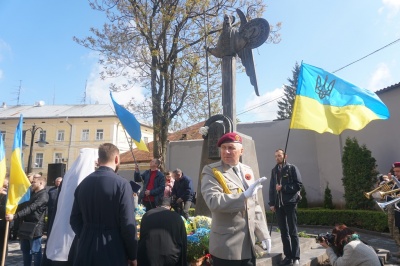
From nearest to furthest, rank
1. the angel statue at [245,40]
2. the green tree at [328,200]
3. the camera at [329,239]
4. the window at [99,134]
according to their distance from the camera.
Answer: the camera at [329,239] < the angel statue at [245,40] < the green tree at [328,200] < the window at [99,134]

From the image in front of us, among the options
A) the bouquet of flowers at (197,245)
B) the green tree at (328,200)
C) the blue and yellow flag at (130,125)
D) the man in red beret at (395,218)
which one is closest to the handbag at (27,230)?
the bouquet of flowers at (197,245)

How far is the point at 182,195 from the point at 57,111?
40.4 meters

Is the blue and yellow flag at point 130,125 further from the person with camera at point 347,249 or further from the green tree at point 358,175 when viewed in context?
the green tree at point 358,175

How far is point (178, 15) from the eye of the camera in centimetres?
1516

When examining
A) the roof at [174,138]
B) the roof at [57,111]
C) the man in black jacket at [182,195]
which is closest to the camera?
the man in black jacket at [182,195]

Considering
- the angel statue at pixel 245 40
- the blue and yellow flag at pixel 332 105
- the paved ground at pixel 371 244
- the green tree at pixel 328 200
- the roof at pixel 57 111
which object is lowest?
the paved ground at pixel 371 244

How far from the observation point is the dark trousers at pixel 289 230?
190 inches

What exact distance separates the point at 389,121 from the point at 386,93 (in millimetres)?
1022

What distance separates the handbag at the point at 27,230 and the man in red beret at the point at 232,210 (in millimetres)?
3618

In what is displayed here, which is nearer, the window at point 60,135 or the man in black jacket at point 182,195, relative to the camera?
the man in black jacket at point 182,195

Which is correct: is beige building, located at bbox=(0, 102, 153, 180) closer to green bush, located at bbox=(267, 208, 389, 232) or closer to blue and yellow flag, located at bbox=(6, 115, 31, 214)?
green bush, located at bbox=(267, 208, 389, 232)

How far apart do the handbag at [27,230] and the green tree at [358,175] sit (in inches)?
421

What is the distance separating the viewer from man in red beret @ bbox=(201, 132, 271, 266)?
2.77 metres

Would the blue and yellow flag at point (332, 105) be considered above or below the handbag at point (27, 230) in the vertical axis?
above
